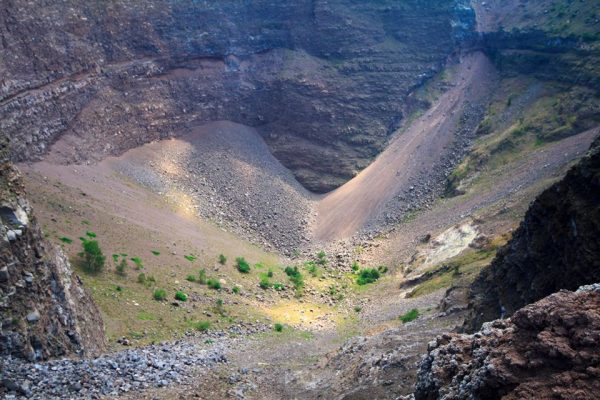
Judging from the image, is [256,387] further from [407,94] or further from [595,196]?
[407,94]

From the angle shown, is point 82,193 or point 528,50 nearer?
point 82,193

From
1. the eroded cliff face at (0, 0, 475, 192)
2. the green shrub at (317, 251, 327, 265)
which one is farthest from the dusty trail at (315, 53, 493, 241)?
the green shrub at (317, 251, 327, 265)

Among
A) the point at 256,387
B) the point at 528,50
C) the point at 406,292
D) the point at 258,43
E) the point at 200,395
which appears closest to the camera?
the point at 200,395

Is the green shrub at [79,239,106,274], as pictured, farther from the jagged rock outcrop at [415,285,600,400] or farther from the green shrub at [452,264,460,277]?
the jagged rock outcrop at [415,285,600,400]

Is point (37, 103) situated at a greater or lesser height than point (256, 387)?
greater

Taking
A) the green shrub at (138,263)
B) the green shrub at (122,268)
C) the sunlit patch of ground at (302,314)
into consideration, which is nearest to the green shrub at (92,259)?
the green shrub at (122,268)

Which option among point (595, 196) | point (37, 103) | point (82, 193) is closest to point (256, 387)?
point (595, 196)

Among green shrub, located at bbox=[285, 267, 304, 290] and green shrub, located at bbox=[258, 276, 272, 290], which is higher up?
green shrub, located at bbox=[285, 267, 304, 290]

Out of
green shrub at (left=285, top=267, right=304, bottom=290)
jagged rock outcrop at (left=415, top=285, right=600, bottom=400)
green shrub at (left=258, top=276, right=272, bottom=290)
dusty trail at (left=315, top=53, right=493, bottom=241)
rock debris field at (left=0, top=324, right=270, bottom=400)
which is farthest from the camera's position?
dusty trail at (left=315, top=53, right=493, bottom=241)
